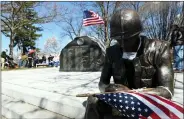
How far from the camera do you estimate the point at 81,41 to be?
14.7 m

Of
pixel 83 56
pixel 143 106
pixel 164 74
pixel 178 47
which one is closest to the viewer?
pixel 143 106

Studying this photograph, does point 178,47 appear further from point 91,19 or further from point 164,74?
point 164,74

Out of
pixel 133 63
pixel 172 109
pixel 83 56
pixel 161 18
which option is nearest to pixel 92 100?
pixel 133 63

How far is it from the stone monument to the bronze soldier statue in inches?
445

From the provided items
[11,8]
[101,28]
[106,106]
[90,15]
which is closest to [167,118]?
[106,106]

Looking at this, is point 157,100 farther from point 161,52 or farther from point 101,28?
point 101,28

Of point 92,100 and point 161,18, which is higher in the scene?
point 161,18

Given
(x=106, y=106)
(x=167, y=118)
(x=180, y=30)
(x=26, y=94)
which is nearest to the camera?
(x=167, y=118)

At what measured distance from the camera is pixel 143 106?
217 cm

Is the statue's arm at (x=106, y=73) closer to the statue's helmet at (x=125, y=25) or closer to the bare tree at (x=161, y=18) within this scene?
the statue's helmet at (x=125, y=25)

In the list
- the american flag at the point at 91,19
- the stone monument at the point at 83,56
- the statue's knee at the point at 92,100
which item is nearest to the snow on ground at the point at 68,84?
the statue's knee at the point at 92,100

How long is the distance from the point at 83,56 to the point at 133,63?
1176 centimetres

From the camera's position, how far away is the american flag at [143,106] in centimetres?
215

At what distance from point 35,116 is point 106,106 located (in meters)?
2.77
